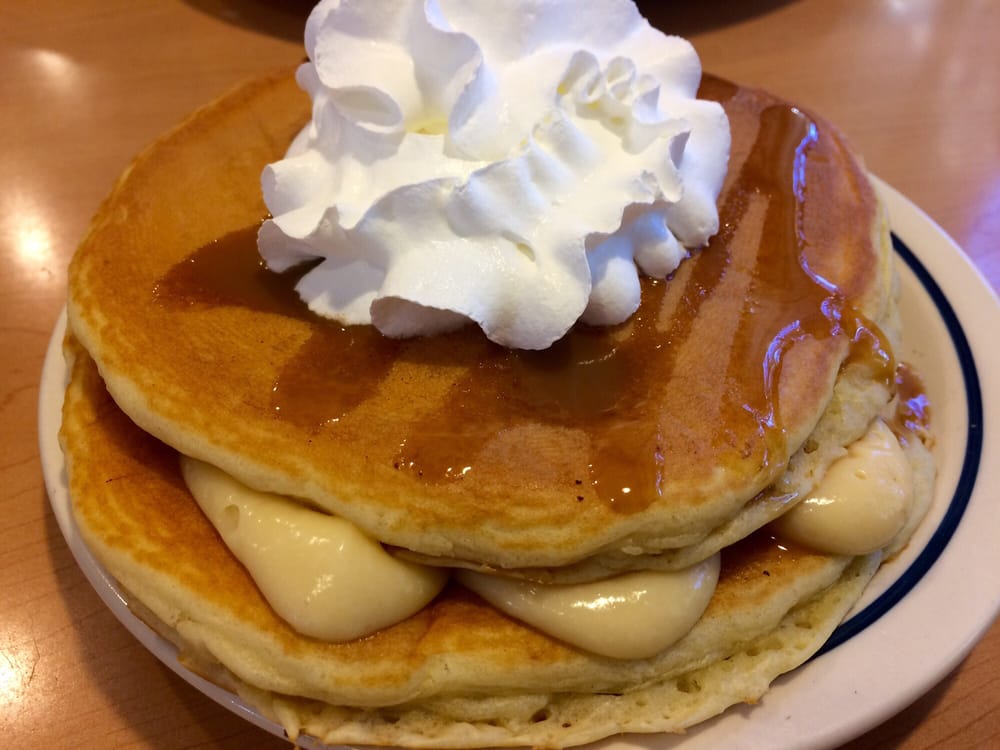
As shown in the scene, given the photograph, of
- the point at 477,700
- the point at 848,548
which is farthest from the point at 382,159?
the point at 848,548

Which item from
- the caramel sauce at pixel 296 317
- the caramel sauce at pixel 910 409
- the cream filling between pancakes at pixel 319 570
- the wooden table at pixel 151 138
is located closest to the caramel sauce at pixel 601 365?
the caramel sauce at pixel 296 317

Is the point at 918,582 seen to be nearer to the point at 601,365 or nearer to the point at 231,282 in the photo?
the point at 601,365

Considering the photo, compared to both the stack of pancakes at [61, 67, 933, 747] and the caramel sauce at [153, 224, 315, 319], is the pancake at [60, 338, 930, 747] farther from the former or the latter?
the caramel sauce at [153, 224, 315, 319]

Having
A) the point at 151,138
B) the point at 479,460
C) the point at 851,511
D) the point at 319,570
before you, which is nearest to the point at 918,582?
the point at 851,511

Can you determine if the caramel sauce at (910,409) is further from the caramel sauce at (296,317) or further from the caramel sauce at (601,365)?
the caramel sauce at (296,317)

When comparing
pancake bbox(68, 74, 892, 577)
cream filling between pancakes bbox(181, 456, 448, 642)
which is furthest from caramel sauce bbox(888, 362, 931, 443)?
cream filling between pancakes bbox(181, 456, 448, 642)

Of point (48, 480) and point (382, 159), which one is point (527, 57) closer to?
point (382, 159)
